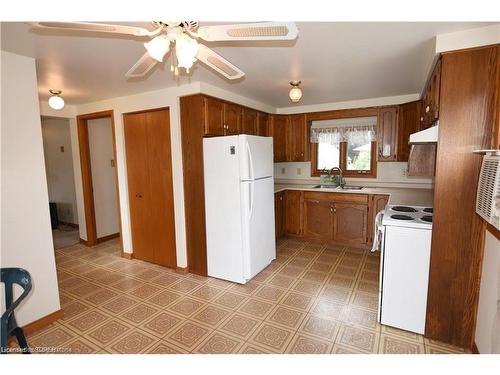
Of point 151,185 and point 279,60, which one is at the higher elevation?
point 279,60

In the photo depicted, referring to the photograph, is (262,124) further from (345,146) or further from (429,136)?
(429,136)

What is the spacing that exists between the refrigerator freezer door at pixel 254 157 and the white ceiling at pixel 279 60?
0.68 metres

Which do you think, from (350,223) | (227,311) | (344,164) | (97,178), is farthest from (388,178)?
(97,178)

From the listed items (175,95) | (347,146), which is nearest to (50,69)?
(175,95)

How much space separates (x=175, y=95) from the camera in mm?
3064

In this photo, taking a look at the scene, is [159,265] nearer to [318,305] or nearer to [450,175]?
[318,305]

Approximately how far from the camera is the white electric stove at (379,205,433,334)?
79.8 inches

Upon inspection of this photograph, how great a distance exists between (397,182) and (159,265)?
3.81 m

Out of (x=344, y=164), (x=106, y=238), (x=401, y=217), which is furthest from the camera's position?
(x=106, y=238)

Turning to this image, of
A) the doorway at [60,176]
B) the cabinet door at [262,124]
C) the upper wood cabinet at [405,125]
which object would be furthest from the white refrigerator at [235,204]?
the doorway at [60,176]

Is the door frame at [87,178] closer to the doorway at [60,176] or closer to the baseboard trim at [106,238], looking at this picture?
the baseboard trim at [106,238]

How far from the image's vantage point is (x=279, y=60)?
2299 mm

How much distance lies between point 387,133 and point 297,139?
4.61 feet

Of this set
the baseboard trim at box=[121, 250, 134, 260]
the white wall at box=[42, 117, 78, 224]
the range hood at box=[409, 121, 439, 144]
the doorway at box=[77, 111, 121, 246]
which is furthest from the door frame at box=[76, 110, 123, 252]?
the range hood at box=[409, 121, 439, 144]
